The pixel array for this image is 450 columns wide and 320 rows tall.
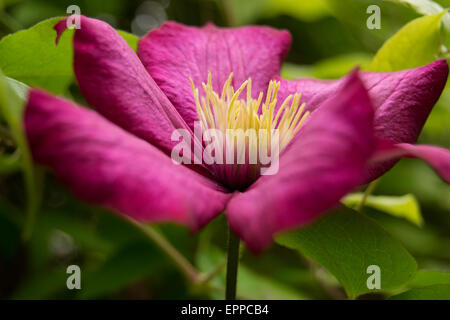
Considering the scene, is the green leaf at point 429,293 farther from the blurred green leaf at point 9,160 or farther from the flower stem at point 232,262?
the blurred green leaf at point 9,160

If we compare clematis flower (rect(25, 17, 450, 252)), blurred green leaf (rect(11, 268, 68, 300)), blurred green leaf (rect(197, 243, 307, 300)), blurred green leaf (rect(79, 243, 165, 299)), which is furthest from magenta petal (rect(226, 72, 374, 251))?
blurred green leaf (rect(11, 268, 68, 300))

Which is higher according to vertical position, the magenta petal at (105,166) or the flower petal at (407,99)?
the flower petal at (407,99)

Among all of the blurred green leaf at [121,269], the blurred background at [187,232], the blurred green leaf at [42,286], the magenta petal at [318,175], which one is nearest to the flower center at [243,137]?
the magenta petal at [318,175]

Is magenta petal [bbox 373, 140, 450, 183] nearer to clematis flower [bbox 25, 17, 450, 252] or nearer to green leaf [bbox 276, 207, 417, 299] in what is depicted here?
clematis flower [bbox 25, 17, 450, 252]

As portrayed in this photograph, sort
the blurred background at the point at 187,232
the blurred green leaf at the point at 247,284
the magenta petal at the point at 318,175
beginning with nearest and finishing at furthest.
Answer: the magenta petal at the point at 318,175, the blurred green leaf at the point at 247,284, the blurred background at the point at 187,232

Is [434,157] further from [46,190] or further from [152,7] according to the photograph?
[152,7]

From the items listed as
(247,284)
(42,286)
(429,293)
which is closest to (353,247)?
(429,293)
